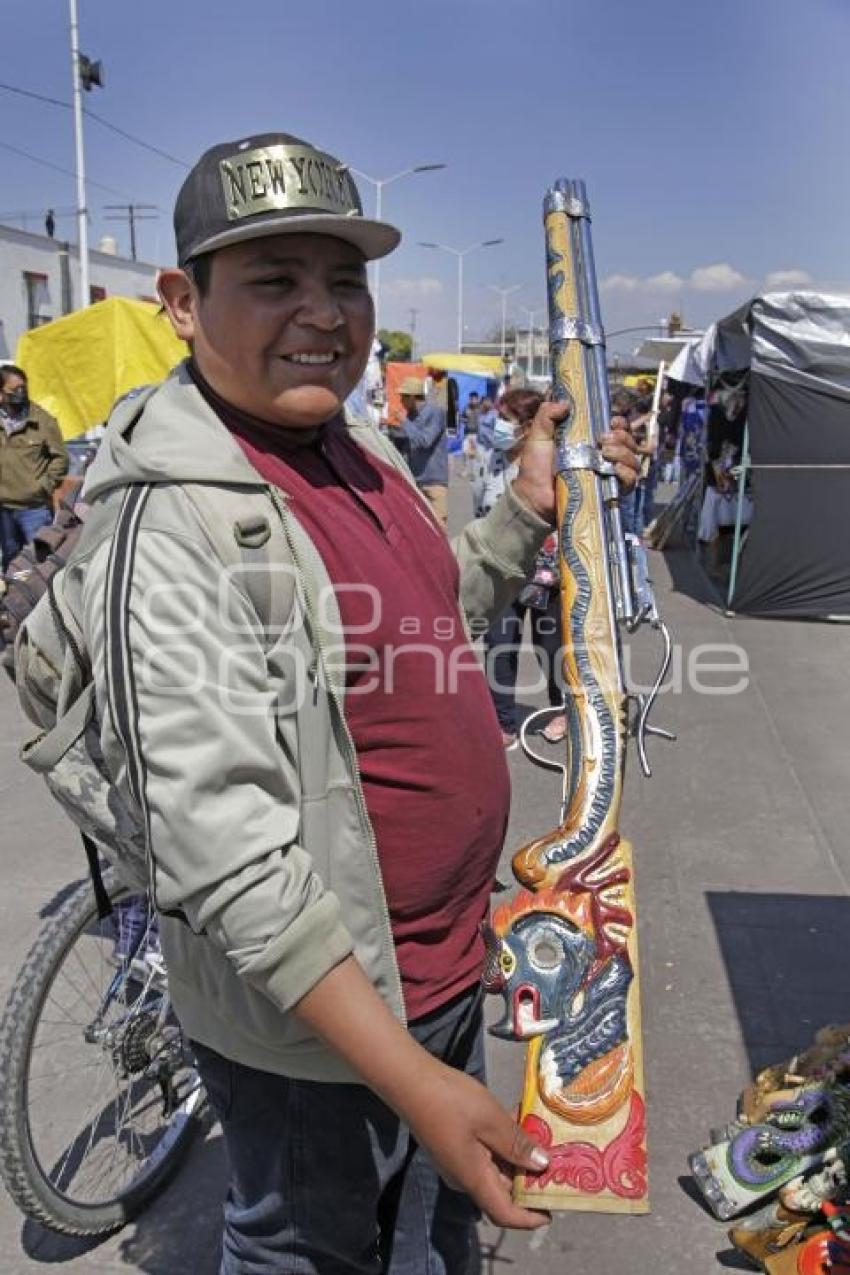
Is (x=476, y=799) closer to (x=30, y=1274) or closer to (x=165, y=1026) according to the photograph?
(x=165, y=1026)

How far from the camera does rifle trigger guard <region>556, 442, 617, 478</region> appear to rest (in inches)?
75.2

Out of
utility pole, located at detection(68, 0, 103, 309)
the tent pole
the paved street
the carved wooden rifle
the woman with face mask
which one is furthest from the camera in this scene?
utility pole, located at detection(68, 0, 103, 309)

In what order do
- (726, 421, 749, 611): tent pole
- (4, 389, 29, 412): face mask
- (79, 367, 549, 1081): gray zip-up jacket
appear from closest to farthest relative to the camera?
1. (79, 367, 549, 1081): gray zip-up jacket
2. (4, 389, 29, 412): face mask
3. (726, 421, 749, 611): tent pole

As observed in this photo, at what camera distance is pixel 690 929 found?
369 centimetres

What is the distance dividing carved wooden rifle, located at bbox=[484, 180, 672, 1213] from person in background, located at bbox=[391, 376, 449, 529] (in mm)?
6883

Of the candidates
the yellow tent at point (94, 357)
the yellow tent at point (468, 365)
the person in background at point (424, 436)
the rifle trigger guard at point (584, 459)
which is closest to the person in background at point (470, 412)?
the yellow tent at point (468, 365)

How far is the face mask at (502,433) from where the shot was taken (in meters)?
5.79

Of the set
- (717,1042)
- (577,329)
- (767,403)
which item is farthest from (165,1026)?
(767,403)

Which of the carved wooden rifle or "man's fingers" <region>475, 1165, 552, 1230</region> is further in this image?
the carved wooden rifle

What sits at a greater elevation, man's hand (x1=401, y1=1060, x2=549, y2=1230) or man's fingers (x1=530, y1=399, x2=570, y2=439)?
man's fingers (x1=530, y1=399, x2=570, y2=439)

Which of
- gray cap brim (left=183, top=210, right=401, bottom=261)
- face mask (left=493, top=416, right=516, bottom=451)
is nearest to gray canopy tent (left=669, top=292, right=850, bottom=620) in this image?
face mask (left=493, top=416, right=516, bottom=451)

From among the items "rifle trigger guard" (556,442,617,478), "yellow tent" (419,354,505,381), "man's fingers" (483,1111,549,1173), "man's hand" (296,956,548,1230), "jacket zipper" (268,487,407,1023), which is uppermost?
"yellow tent" (419,354,505,381)

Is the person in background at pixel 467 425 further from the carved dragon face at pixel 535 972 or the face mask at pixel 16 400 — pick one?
the carved dragon face at pixel 535 972

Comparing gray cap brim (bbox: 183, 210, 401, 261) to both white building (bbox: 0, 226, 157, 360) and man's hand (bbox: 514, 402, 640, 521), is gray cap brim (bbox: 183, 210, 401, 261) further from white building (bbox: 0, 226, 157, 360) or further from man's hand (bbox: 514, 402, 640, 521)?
white building (bbox: 0, 226, 157, 360)
